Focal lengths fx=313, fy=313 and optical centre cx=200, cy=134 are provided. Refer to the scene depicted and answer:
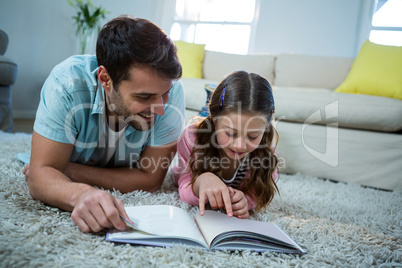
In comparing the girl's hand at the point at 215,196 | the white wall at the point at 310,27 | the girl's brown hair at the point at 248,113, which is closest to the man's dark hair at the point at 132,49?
the girl's brown hair at the point at 248,113

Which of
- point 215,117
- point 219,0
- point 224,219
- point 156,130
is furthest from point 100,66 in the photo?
point 219,0

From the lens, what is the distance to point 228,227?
2.42 feet

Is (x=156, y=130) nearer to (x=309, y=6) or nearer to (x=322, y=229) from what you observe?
(x=322, y=229)

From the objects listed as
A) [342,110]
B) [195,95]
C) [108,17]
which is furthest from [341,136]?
[108,17]

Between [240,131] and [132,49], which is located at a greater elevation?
[132,49]

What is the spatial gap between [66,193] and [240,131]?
1.72 feet

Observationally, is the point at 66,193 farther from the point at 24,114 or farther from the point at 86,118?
the point at 24,114

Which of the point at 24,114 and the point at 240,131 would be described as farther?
the point at 24,114

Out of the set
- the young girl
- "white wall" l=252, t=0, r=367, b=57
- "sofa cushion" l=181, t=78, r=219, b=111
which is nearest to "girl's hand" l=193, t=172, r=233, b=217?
the young girl

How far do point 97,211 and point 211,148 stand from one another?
55cm

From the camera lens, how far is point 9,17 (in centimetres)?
266

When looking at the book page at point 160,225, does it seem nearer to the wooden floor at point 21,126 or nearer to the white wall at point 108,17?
the wooden floor at point 21,126

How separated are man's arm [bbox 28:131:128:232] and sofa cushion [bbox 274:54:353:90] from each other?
2.15m

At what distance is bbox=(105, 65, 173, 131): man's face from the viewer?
885 millimetres
